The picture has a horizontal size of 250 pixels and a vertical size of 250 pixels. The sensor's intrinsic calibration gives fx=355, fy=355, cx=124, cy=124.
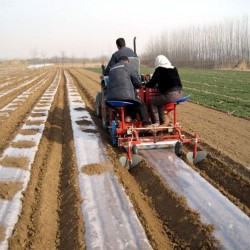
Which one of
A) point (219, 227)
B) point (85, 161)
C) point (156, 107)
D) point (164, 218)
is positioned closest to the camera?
point (219, 227)

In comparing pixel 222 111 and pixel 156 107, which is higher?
pixel 156 107

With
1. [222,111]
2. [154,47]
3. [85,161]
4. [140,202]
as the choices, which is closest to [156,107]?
[85,161]

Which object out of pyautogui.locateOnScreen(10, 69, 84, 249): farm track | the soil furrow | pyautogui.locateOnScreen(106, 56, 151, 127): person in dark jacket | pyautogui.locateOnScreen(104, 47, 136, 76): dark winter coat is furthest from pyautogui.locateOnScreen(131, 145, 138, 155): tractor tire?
the soil furrow

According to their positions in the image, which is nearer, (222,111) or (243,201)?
(243,201)

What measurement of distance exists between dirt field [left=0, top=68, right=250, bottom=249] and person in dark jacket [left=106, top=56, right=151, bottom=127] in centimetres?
93

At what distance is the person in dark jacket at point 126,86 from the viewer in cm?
640

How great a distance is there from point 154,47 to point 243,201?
72.0 m

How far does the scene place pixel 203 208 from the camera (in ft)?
14.0

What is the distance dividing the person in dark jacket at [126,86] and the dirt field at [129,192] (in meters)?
0.93

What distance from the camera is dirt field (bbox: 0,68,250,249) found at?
3.69m

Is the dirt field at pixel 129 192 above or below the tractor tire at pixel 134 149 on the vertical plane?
below

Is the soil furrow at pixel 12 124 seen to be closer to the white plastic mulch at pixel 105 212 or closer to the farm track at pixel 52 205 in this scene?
the farm track at pixel 52 205

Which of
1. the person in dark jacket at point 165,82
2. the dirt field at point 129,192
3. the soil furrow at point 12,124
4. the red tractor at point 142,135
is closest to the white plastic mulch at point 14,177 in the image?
the dirt field at point 129,192

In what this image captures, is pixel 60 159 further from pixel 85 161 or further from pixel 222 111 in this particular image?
pixel 222 111
